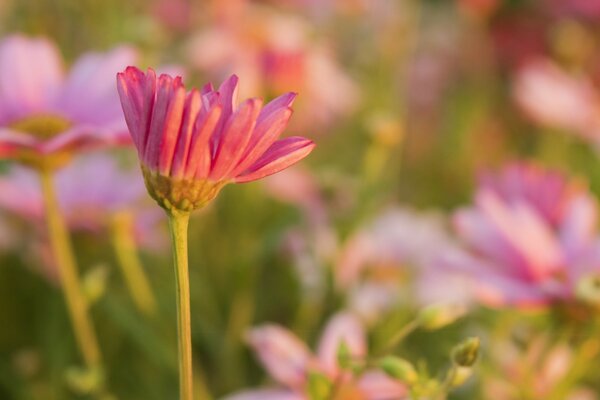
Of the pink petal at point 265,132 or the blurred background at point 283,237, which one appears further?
the blurred background at point 283,237

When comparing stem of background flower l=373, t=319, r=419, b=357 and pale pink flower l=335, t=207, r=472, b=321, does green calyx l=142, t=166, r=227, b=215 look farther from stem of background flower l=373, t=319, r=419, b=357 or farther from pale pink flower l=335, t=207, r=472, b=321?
pale pink flower l=335, t=207, r=472, b=321

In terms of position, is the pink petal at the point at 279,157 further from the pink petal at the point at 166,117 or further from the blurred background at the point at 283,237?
the blurred background at the point at 283,237

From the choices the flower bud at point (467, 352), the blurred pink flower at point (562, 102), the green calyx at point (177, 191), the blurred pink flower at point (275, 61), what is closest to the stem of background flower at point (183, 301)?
the green calyx at point (177, 191)

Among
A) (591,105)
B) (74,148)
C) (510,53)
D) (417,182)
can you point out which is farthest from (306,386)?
(510,53)

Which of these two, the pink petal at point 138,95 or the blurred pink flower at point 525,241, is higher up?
the pink petal at point 138,95

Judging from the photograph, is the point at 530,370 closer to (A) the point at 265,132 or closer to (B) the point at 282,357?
(B) the point at 282,357

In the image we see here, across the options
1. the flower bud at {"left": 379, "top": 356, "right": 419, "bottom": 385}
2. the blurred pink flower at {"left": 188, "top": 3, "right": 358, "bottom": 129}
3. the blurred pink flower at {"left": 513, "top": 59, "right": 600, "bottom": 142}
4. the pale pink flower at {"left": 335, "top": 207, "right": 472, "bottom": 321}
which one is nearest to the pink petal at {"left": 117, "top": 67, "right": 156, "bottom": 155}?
the flower bud at {"left": 379, "top": 356, "right": 419, "bottom": 385}

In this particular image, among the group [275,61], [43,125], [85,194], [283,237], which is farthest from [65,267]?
[275,61]
